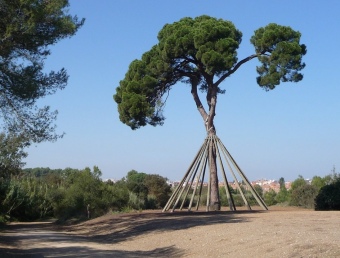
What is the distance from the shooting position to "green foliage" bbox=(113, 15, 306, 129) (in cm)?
3341

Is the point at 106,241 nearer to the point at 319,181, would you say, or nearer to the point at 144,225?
the point at 144,225

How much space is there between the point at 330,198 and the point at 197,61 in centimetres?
1144

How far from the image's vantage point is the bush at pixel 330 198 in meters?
32.6

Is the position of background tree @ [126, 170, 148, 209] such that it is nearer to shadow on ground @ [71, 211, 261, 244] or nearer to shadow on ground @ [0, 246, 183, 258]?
shadow on ground @ [71, 211, 261, 244]

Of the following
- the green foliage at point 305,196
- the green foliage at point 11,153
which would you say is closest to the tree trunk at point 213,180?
the green foliage at point 305,196

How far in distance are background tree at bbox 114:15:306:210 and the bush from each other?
6.17 meters

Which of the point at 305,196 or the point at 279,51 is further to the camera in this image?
the point at 305,196

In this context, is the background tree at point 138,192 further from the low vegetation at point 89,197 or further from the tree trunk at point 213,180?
the tree trunk at point 213,180

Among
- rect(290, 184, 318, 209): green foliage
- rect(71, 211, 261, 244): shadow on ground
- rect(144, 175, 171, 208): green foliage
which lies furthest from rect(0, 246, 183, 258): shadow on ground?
rect(144, 175, 171, 208): green foliage

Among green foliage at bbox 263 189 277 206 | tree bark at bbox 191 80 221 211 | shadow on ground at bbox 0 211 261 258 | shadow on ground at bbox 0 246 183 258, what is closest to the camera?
shadow on ground at bbox 0 246 183 258

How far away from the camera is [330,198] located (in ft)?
108

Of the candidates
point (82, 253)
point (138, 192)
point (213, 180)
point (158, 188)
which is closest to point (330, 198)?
point (213, 180)

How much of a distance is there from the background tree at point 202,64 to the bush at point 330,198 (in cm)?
617

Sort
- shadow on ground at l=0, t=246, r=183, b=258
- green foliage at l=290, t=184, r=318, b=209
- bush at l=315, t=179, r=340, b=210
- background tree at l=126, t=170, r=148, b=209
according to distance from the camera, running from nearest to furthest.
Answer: shadow on ground at l=0, t=246, r=183, b=258 < bush at l=315, t=179, r=340, b=210 < green foliage at l=290, t=184, r=318, b=209 < background tree at l=126, t=170, r=148, b=209
